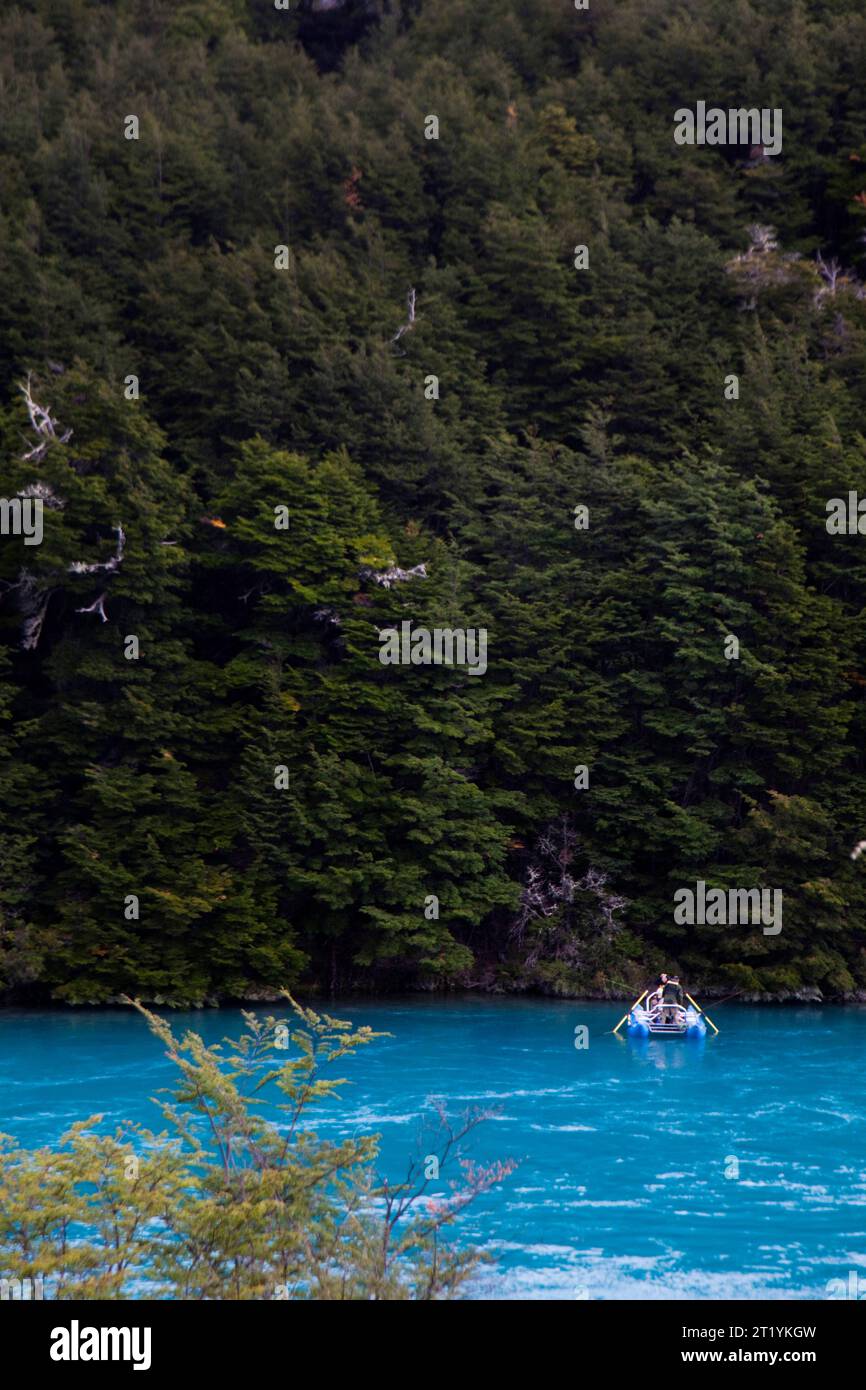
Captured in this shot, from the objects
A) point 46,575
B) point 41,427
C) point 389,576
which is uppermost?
point 41,427

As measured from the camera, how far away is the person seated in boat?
100 feet

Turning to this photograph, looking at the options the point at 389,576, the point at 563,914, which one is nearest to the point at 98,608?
the point at 389,576

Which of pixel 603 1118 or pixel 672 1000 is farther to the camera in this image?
pixel 672 1000

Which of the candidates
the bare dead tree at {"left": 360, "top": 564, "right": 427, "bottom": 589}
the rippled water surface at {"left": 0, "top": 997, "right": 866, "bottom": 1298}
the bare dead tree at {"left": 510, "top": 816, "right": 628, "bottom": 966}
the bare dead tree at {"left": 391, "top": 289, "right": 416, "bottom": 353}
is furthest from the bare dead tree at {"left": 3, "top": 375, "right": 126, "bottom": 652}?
the bare dead tree at {"left": 510, "top": 816, "right": 628, "bottom": 966}

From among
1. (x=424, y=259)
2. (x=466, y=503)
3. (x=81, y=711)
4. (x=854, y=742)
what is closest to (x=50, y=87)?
(x=424, y=259)

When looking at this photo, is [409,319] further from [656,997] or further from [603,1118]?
[603,1118]

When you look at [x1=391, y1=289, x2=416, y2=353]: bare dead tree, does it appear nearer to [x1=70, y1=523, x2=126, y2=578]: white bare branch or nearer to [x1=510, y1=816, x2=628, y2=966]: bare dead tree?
[x1=70, y1=523, x2=126, y2=578]: white bare branch

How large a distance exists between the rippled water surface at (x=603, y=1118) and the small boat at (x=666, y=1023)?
288 mm

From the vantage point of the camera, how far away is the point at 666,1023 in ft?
99.9

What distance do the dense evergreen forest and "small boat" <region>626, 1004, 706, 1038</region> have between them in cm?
393

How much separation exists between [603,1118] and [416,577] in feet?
54.6

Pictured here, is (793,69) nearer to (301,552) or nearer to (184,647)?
(301,552)

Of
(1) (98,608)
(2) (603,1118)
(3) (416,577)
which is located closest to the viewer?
(2) (603,1118)

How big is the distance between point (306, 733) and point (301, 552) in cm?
485
